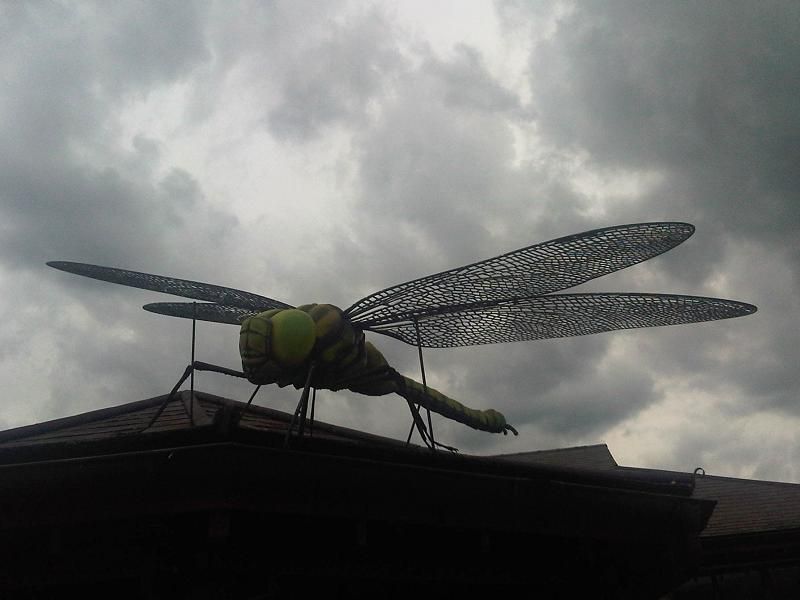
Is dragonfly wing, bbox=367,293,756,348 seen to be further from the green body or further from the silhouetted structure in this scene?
the silhouetted structure

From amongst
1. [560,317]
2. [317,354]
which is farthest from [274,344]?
[560,317]

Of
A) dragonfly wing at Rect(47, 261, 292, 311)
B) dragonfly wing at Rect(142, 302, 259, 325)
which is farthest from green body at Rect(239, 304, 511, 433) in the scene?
→ dragonfly wing at Rect(142, 302, 259, 325)

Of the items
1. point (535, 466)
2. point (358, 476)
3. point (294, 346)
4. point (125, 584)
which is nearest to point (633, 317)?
point (535, 466)

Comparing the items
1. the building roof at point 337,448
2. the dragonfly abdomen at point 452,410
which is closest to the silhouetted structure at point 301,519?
the building roof at point 337,448

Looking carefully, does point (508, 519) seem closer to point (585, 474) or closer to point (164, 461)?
point (585, 474)

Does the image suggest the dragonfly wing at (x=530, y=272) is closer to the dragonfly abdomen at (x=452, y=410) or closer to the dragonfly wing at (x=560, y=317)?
the dragonfly wing at (x=560, y=317)
